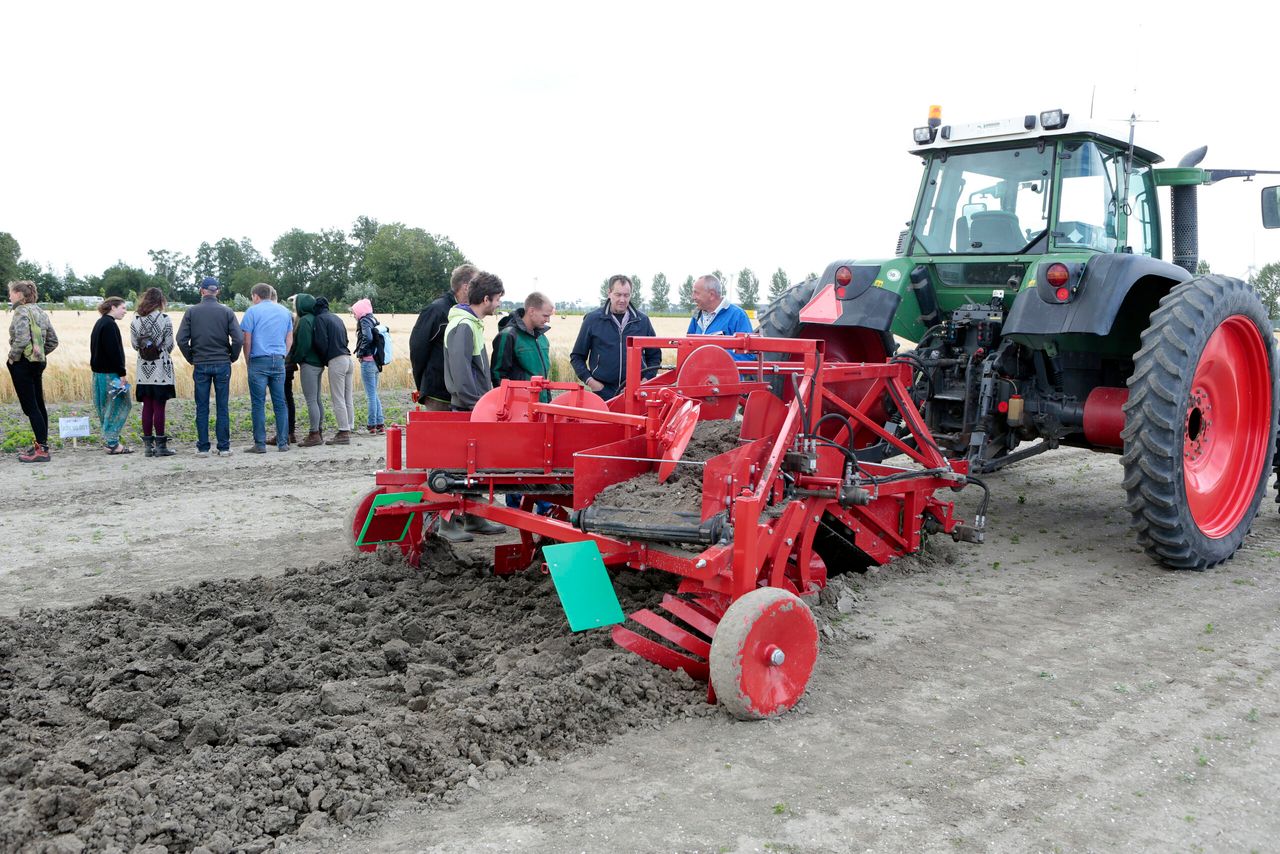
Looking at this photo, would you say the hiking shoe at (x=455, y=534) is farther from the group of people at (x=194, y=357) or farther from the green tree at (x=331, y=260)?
the green tree at (x=331, y=260)

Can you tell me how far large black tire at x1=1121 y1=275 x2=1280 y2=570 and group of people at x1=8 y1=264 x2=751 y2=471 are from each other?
2.59 meters

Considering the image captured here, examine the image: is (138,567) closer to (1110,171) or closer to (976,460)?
(976,460)

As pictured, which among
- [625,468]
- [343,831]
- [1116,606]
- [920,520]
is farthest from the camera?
[920,520]

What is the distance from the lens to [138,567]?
18.3 ft

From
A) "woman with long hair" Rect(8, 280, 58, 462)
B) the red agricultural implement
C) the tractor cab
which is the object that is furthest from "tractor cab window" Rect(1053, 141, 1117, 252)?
"woman with long hair" Rect(8, 280, 58, 462)

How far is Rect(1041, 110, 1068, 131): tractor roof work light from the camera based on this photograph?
5.94 meters

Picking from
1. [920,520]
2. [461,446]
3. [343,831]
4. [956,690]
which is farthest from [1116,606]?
[343,831]

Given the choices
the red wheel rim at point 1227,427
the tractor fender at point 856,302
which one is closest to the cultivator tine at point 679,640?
the tractor fender at point 856,302

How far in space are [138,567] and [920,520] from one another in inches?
→ 168

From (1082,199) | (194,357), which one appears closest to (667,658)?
(1082,199)

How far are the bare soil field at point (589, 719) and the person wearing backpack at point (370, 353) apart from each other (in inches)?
229

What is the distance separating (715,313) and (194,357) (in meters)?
5.36

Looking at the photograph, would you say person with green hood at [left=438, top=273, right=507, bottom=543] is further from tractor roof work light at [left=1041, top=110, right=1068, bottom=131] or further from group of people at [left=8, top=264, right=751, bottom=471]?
tractor roof work light at [left=1041, top=110, right=1068, bottom=131]

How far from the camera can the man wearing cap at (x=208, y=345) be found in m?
9.58
